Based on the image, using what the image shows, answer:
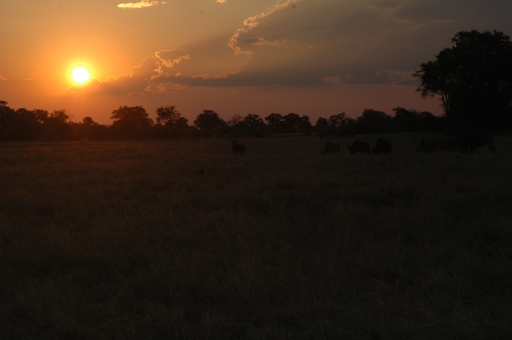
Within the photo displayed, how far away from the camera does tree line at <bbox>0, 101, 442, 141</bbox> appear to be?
66.6 metres

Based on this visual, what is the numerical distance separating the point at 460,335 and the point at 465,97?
40461 mm

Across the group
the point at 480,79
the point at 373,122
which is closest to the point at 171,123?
the point at 373,122

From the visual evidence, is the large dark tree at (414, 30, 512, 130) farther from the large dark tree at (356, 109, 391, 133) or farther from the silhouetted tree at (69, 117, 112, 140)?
the silhouetted tree at (69, 117, 112, 140)

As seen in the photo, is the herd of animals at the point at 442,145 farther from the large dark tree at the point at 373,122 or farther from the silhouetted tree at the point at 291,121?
the silhouetted tree at the point at 291,121

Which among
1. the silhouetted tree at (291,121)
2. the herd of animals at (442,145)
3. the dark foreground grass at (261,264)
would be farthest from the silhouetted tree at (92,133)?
the dark foreground grass at (261,264)

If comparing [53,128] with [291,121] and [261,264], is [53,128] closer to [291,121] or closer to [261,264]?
[291,121]

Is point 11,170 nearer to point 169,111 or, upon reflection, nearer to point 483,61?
point 483,61

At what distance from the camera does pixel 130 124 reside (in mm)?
91500

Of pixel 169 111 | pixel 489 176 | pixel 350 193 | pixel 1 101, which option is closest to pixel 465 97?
pixel 489 176

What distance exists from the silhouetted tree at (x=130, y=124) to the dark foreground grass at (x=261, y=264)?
71.4m

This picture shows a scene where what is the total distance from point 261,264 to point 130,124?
90792 mm

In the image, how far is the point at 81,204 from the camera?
962 cm

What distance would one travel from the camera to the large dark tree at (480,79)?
127ft

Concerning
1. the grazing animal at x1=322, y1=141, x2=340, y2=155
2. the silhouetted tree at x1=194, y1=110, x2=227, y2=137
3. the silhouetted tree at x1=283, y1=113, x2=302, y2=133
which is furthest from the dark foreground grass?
the silhouetted tree at x1=283, y1=113, x2=302, y2=133
